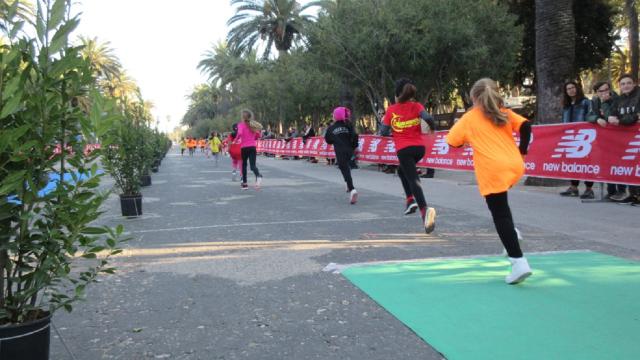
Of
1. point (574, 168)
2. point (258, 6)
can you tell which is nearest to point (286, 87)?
point (258, 6)

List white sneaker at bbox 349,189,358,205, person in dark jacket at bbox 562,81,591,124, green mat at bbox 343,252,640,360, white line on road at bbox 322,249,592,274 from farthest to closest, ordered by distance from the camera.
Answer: person in dark jacket at bbox 562,81,591,124 < white sneaker at bbox 349,189,358,205 < white line on road at bbox 322,249,592,274 < green mat at bbox 343,252,640,360

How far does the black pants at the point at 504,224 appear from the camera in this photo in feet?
13.9

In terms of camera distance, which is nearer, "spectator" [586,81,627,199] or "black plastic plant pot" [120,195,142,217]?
"black plastic plant pot" [120,195,142,217]

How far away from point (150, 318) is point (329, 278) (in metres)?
1.53

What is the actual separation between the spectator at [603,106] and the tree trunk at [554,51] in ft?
9.83

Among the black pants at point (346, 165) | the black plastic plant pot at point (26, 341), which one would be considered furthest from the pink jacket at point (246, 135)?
the black plastic plant pot at point (26, 341)

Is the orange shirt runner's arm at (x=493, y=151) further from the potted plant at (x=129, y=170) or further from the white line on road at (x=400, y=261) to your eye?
the potted plant at (x=129, y=170)

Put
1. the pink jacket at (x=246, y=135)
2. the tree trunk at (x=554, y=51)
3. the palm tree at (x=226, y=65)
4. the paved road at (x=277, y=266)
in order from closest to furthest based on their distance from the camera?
the paved road at (x=277, y=266), the tree trunk at (x=554, y=51), the pink jacket at (x=246, y=135), the palm tree at (x=226, y=65)

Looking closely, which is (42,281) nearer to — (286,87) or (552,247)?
(552,247)

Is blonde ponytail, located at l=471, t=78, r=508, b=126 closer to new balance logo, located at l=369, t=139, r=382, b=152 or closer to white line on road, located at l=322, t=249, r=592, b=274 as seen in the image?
white line on road, located at l=322, t=249, r=592, b=274

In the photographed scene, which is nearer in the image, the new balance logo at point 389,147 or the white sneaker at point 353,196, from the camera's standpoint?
the white sneaker at point 353,196

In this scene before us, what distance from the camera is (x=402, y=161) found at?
6910 mm

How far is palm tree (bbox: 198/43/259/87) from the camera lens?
5206 centimetres

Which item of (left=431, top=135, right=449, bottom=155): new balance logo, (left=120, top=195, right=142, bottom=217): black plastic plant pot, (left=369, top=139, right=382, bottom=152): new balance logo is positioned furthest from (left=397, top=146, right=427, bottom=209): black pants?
(left=369, top=139, right=382, bottom=152): new balance logo
